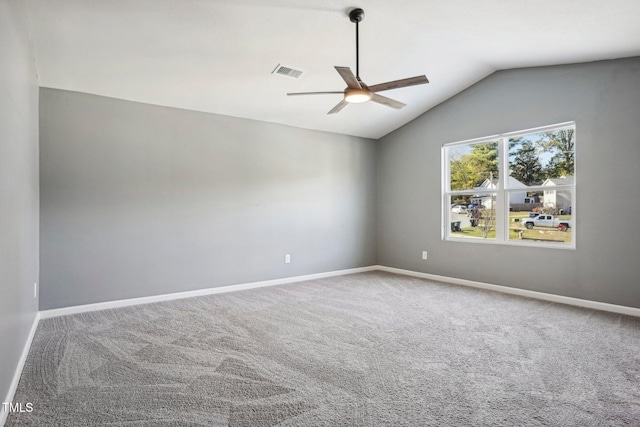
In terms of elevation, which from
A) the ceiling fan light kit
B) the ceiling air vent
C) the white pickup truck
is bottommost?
the white pickup truck

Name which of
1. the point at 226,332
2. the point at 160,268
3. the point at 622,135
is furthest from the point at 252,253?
the point at 622,135

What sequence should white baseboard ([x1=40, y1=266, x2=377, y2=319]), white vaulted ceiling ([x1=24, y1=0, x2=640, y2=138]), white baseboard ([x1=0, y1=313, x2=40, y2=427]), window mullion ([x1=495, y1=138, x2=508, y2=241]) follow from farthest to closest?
1. window mullion ([x1=495, y1=138, x2=508, y2=241])
2. white baseboard ([x1=40, y1=266, x2=377, y2=319])
3. white vaulted ceiling ([x1=24, y1=0, x2=640, y2=138])
4. white baseboard ([x1=0, y1=313, x2=40, y2=427])

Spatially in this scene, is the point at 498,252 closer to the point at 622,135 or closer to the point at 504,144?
the point at 504,144

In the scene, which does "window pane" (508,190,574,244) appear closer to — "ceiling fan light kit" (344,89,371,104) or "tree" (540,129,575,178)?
"tree" (540,129,575,178)

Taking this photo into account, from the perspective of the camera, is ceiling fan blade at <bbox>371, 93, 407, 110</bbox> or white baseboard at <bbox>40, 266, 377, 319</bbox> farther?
white baseboard at <bbox>40, 266, 377, 319</bbox>

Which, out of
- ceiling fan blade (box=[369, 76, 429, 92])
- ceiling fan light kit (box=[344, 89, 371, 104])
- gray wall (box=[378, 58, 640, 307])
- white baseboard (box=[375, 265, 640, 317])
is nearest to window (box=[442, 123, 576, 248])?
gray wall (box=[378, 58, 640, 307])

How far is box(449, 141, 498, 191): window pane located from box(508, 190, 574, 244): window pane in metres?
0.41

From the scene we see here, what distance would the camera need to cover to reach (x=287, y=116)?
5.05m

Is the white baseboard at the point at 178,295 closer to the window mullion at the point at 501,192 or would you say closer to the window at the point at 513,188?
the window at the point at 513,188

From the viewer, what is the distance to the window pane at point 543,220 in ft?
13.7

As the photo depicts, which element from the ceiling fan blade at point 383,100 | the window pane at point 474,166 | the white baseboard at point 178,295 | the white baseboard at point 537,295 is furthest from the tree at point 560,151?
the white baseboard at point 178,295

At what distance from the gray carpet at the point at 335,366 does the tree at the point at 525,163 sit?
5.53 ft

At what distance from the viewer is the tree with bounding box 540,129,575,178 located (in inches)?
163

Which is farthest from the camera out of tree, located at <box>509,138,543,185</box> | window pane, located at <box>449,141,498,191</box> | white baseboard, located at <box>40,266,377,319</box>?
window pane, located at <box>449,141,498,191</box>
